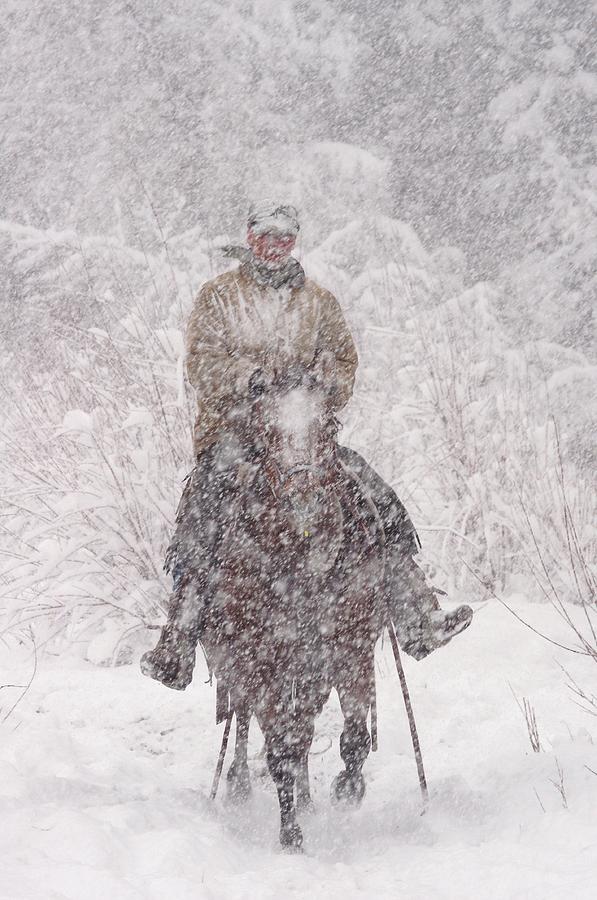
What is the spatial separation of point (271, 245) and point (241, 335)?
1.43 ft

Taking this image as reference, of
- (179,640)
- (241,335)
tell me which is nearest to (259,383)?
(241,335)

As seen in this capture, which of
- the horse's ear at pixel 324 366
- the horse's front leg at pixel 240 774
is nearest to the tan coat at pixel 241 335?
the horse's ear at pixel 324 366

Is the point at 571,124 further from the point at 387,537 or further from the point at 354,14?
the point at 387,537

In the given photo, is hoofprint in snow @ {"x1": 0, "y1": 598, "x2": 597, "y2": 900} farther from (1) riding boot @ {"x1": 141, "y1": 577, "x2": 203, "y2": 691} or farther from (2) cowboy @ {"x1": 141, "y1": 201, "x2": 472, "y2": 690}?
(2) cowboy @ {"x1": 141, "y1": 201, "x2": 472, "y2": 690}

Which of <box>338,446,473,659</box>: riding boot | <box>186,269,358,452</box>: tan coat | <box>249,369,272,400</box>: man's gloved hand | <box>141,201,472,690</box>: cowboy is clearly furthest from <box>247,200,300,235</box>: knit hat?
<box>338,446,473,659</box>: riding boot

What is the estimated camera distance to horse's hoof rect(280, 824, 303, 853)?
Result: 3234mm

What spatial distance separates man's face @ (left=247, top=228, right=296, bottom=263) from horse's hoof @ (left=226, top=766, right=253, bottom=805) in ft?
7.86

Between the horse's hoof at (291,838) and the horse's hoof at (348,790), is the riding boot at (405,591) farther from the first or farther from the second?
the horse's hoof at (291,838)

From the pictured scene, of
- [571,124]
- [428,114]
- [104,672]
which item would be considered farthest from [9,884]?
[428,114]

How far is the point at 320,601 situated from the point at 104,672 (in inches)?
107

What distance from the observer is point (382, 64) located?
16859 millimetres

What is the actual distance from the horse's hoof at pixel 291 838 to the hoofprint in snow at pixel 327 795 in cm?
5

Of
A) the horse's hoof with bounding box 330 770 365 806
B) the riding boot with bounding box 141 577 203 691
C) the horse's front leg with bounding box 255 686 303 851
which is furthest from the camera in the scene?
the horse's hoof with bounding box 330 770 365 806

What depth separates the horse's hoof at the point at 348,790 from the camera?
3.66m
